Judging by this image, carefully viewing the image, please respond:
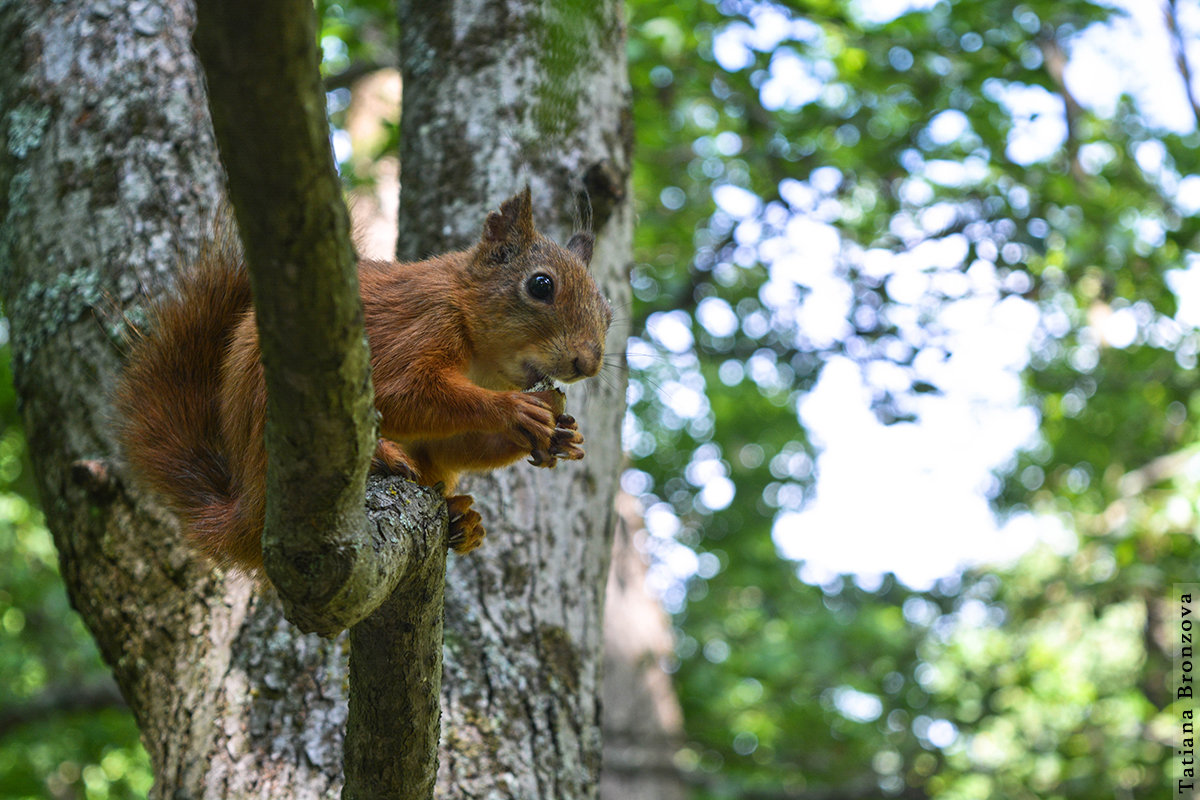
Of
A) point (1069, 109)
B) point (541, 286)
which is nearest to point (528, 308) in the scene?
point (541, 286)

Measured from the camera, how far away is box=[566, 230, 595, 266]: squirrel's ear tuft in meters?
2.48

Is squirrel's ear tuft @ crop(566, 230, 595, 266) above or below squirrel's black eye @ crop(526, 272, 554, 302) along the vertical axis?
above

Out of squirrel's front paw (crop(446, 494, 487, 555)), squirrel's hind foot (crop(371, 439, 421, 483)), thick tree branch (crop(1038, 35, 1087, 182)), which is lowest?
squirrel's front paw (crop(446, 494, 487, 555))

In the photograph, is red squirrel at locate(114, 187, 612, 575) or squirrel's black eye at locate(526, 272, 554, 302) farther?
squirrel's black eye at locate(526, 272, 554, 302)

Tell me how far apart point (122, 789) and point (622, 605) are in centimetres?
411

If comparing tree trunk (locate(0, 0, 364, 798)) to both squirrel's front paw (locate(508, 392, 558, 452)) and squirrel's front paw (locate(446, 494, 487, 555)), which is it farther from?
squirrel's front paw (locate(508, 392, 558, 452))

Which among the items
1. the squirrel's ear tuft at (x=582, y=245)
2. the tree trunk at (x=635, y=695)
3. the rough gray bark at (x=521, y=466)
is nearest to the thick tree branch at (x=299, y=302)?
the rough gray bark at (x=521, y=466)

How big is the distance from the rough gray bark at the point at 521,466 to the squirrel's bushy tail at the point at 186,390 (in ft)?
2.09

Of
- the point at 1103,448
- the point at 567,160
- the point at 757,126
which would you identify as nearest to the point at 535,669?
the point at 567,160

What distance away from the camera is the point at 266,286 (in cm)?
93

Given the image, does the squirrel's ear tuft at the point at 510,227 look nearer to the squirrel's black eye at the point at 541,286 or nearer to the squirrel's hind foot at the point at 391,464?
the squirrel's black eye at the point at 541,286

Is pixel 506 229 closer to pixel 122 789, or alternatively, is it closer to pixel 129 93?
pixel 129 93

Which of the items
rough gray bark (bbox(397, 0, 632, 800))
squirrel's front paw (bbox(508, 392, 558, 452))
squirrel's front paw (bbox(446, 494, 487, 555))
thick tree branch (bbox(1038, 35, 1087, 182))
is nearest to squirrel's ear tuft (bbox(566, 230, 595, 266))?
rough gray bark (bbox(397, 0, 632, 800))

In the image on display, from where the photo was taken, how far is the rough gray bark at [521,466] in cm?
217
